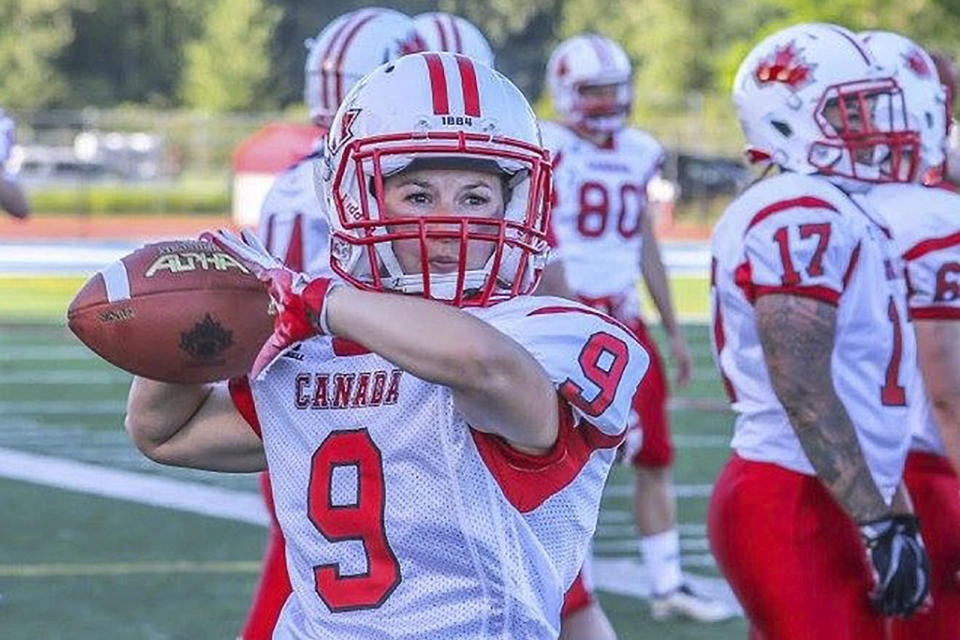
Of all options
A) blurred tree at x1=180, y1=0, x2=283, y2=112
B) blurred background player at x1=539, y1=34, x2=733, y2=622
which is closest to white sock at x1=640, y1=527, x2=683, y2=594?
blurred background player at x1=539, y1=34, x2=733, y2=622

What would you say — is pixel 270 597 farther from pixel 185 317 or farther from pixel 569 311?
pixel 569 311

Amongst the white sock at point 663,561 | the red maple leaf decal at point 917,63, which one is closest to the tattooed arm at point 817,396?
the red maple leaf decal at point 917,63

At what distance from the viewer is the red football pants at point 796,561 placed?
3.44 meters

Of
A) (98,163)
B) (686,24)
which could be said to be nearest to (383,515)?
(98,163)

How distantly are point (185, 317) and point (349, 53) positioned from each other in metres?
2.14

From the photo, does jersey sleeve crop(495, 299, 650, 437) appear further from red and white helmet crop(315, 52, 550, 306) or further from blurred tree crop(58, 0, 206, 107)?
blurred tree crop(58, 0, 206, 107)

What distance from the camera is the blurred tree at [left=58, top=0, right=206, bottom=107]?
1863 inches

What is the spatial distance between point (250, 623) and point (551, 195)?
1612mm

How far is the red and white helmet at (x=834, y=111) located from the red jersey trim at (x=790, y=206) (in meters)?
0.22

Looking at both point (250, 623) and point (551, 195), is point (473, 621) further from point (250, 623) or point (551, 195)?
point (250, 623)

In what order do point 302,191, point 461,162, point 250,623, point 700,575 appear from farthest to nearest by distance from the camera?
point 700,575 < point 302,191 < point 250,623 < point 461,162

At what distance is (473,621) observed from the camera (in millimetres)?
2484

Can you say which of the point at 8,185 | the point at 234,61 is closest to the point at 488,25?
the point at 234,61

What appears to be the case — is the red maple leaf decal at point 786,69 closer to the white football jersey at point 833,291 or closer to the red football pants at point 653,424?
the white football jersey at point 833,291
